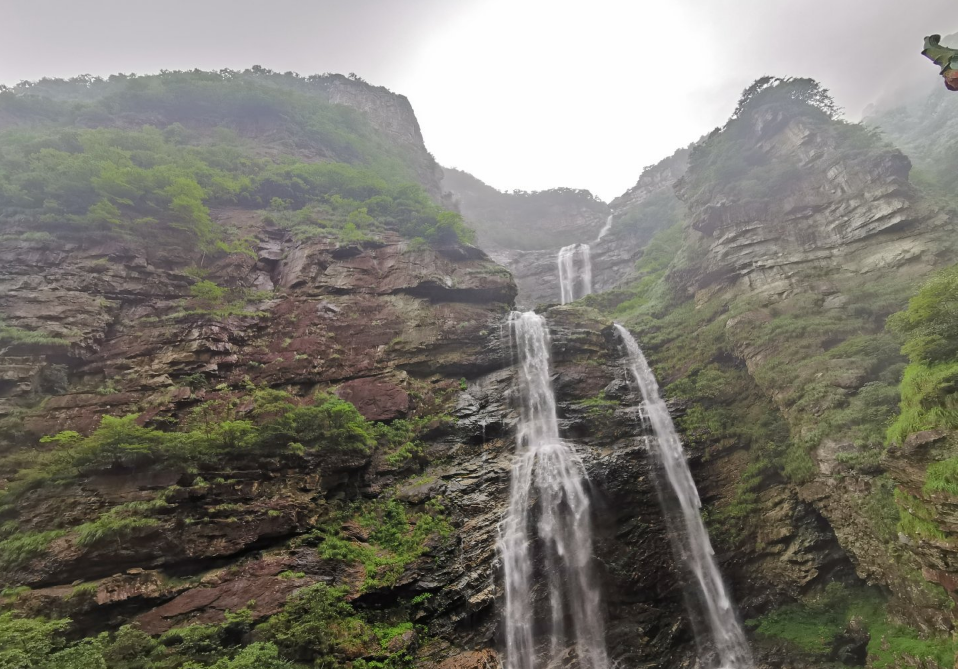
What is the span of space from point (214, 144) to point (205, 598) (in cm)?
3304

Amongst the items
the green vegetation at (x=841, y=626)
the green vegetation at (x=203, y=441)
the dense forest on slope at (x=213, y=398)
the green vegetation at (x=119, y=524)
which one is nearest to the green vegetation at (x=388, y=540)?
the dense forest on slope at (x=213, y=398)

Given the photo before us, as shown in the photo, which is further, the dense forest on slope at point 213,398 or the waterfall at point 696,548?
the waterfall at point 696,548

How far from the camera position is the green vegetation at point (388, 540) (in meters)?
11.4

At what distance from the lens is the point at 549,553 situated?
13.0 meters

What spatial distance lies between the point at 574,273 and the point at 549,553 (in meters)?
29.2

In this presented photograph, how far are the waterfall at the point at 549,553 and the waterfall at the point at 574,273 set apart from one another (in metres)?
22.0

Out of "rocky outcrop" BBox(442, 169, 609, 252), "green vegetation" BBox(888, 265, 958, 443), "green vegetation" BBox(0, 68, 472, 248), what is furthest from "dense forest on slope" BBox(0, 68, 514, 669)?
"rocky outcrop" BBox(442, 169, 609, 252)

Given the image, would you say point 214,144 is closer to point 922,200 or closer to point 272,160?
point 272,160

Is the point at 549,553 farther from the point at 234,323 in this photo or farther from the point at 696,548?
the point at 234,323

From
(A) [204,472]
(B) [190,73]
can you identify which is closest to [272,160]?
(B) [190,73]

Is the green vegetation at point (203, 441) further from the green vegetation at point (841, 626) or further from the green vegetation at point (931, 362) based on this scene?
the green vegetation at point (931, 362)

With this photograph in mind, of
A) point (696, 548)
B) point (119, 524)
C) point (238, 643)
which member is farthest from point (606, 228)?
point (119, 524)

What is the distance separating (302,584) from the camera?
10281 mm

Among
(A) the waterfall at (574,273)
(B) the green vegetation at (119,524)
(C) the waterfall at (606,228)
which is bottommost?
(B) the green vegetation at (119,524)
